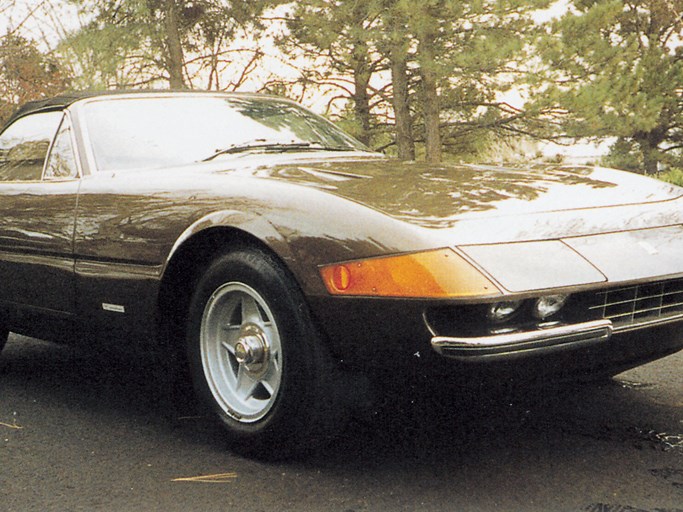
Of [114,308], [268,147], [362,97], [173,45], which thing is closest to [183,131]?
[268,147]

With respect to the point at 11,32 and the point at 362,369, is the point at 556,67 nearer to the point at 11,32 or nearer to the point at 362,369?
the point at 11,32

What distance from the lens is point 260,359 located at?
9.77 ft

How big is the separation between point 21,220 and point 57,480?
4.73 feet

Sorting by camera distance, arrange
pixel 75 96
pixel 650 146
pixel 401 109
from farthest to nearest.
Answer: pixel 650 146 < pixel 401 109 < pixel 75 96

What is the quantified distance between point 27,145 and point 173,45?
53.2 feet

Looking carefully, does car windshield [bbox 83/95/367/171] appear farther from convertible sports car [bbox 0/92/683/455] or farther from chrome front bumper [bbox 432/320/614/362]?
chrome front bumper [bbox 432/320/614/362]

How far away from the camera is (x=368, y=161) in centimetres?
398

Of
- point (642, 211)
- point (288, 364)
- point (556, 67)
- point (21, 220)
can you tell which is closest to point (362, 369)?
point (288, 364)

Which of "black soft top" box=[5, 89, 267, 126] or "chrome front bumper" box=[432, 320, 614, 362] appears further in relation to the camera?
"black soft top" box=[5, 89, 267, 126]

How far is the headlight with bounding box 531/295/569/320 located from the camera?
8.47ft

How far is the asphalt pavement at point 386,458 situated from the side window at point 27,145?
1.05 m

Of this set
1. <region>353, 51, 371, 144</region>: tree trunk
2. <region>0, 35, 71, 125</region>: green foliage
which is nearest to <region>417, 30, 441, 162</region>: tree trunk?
<region>353, 51, 371, 144</region>: tree trunk

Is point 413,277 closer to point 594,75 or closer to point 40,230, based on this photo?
point 40,230

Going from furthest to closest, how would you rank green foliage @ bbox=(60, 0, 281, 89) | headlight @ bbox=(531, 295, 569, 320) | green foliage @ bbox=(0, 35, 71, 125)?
green foliage @ bbox=(60, 0, 281, 89), green foliage @ bbox=(0, 35, 71, 125), headlight @ bbox=(531, 295, 569, 320)
